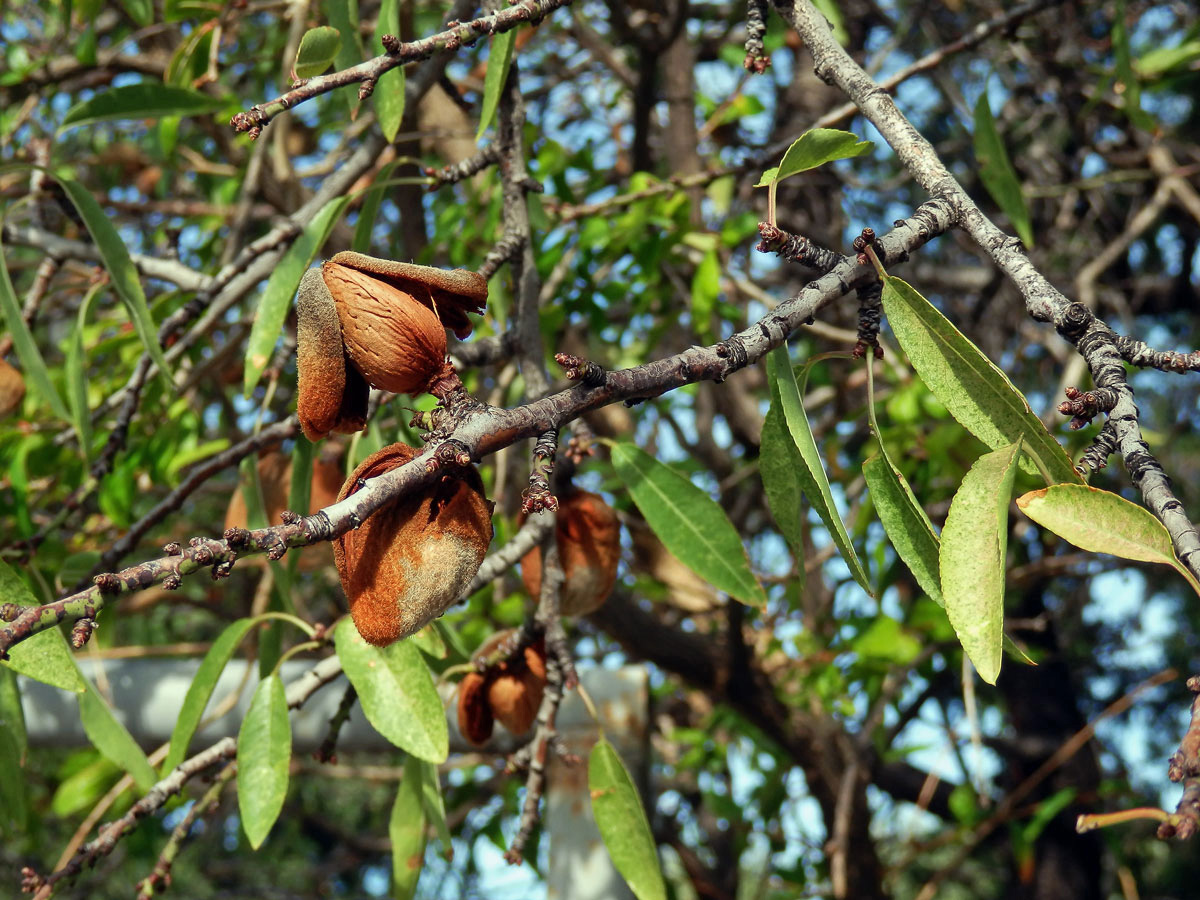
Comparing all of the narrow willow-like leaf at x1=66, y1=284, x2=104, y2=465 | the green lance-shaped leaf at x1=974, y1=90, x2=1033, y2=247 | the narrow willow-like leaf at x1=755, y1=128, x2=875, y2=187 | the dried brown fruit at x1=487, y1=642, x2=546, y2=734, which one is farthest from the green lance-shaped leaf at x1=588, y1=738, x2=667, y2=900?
the green lance-shaped leaf at x1=974, y1=90, x2=1033, y2=247

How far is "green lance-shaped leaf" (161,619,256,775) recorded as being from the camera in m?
1.09

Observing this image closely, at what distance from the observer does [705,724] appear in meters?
2.52

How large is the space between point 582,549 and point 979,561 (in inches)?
25.3

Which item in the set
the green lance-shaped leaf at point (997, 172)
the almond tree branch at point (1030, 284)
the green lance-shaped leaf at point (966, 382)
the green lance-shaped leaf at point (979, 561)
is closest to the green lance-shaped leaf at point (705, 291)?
the green lance-shaped leaf at point (997, 172)

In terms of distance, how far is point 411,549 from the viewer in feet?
2.40

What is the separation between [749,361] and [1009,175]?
85 centimetres

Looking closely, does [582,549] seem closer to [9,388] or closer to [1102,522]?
[1102,522]

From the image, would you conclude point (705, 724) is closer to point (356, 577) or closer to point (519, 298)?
point (519, 298)

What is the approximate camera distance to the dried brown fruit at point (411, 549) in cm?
73

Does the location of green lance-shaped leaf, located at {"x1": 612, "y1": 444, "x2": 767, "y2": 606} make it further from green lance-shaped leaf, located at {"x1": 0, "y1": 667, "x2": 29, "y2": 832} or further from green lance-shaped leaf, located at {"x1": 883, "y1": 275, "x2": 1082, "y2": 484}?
green lance-shaped leaf, located at {"x1": 0, "y1": 667, "x2": 29, "y2": 832}

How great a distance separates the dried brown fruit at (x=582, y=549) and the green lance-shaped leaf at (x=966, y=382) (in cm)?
56

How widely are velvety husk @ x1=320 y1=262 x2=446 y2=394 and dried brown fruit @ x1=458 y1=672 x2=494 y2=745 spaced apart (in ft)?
1.65

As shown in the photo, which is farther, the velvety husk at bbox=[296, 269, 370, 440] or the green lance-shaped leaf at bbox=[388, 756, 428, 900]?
the green lance-shaped leaf at bbox=[388, 756, 428, 900]

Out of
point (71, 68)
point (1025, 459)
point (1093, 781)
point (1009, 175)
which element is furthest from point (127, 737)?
point (1093, 781)
